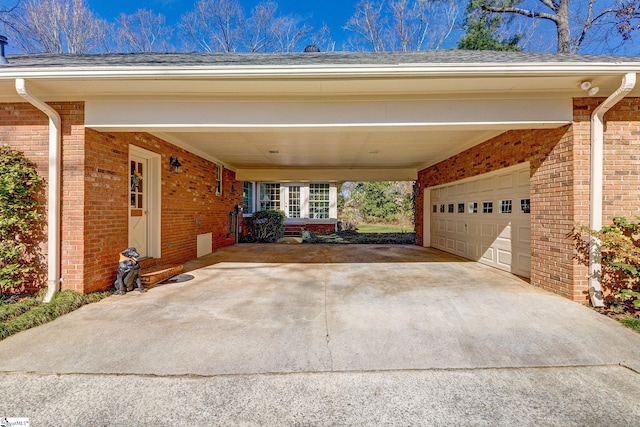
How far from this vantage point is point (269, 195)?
48.5ft

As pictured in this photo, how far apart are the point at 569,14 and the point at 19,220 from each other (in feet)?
61.0

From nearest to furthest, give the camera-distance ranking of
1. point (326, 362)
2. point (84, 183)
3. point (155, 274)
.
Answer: point (326, 362) → point (84, 183) → point (155, 274)

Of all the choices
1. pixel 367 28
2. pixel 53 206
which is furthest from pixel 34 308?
pixel 367 28

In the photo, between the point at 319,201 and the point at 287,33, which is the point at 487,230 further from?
the point at 287,33

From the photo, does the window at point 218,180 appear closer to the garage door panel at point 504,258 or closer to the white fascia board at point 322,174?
the white fascia board at point 322,174

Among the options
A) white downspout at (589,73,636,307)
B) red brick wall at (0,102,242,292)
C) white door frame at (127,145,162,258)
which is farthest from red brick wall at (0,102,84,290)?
white downspout at (589,73,636,307)

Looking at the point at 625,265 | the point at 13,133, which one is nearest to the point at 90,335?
the point at 13,133

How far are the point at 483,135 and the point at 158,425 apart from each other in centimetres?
690

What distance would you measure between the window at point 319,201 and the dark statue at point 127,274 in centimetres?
1071

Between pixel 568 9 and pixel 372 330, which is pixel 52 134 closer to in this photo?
pixel 372 330

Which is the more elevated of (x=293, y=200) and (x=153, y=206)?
(x=293, y=200)

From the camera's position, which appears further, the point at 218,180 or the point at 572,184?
the point at 218,180

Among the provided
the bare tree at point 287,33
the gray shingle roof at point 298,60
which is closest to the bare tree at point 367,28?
the bare tree at point 287,33

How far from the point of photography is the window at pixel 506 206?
5.69 m
